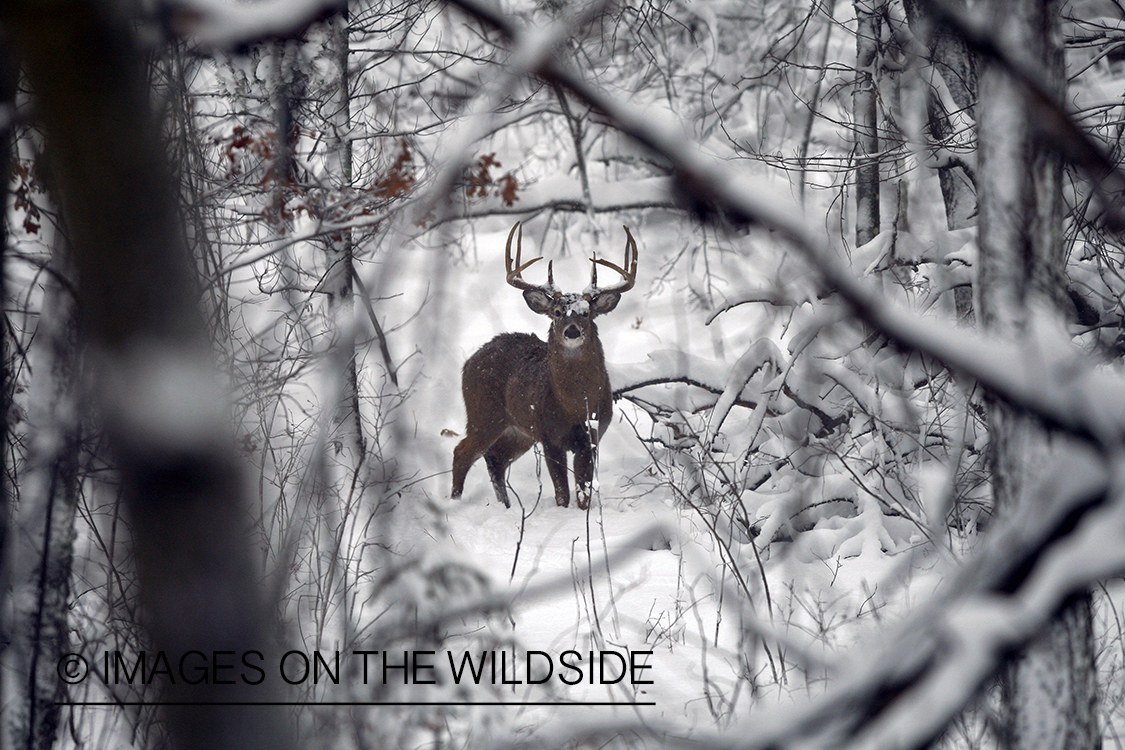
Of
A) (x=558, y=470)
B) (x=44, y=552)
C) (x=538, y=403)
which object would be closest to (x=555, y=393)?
(x=538, y=403)

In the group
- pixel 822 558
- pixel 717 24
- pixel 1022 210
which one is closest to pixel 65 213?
pixel 1022 210

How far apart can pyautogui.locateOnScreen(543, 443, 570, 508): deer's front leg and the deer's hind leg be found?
1.17ft

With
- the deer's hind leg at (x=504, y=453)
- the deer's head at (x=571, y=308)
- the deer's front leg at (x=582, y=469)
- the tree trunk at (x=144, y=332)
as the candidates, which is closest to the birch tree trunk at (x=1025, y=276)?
the tree trunk at (x=144, y=332)

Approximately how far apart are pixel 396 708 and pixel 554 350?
11.0 feet

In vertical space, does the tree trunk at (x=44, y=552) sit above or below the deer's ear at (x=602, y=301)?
below

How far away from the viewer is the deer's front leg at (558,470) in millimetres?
5266

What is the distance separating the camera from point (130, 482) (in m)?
0.53

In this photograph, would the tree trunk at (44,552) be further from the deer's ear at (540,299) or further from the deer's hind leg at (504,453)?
the deer's hind leg at (504,453)

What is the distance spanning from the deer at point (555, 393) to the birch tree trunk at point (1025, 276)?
3.71 meters

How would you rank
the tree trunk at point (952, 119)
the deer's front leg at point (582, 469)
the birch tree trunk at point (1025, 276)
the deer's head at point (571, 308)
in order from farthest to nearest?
the deer's head at point (571, 308)
the deer's front leg at point (582, 469)
the tree trunk at point (952, 119)
the birch tree trunk at point (1025, 276)

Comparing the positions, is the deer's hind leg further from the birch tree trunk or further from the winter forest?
the birch tree trunk

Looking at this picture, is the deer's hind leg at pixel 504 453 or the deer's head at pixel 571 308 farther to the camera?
the deer's hind leg at pixel 504 453

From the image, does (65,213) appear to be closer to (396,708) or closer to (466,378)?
(396,708)

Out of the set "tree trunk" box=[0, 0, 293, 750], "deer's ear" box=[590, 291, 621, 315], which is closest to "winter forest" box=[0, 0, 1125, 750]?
"tree trunk" box=[0, 0, 293, 750]
